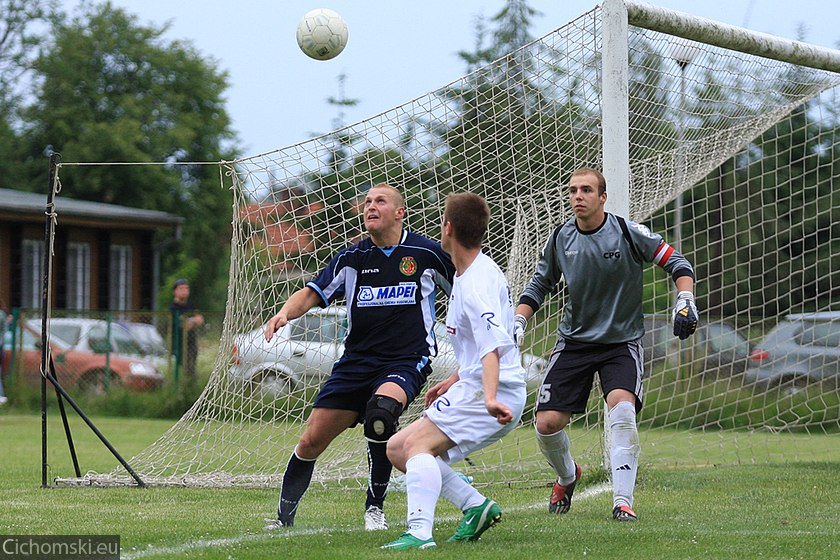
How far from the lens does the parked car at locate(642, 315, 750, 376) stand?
10344 mm

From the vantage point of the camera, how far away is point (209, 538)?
17.7ft

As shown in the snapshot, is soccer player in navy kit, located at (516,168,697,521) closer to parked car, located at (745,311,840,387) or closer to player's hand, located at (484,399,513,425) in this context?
player's hand, located at (484,399,513,425)

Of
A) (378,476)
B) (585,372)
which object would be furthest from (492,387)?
(585,372)

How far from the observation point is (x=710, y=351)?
1075 centimetres

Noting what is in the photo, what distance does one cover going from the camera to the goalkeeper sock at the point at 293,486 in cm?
593

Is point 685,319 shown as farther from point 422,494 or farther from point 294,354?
point 294,354

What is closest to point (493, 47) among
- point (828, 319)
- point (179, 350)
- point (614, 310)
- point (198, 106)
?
point (198, 106)

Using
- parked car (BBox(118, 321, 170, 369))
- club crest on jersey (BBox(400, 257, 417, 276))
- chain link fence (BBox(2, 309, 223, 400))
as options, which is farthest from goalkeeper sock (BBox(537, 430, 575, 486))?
parked car (BBox(118, 321, 170, 369))

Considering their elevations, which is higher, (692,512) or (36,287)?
(36,287)

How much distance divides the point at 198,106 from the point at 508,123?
3559 cm

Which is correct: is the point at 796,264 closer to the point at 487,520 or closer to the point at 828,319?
the point at 828,319

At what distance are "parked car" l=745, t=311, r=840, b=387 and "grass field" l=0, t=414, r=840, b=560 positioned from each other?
5.23ft

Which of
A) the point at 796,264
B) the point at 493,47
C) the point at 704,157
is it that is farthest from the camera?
the point at 493,47

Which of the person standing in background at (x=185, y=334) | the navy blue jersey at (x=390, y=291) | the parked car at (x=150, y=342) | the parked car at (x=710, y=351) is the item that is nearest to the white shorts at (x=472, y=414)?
the navy blue jersey at (x=390, y=291)
